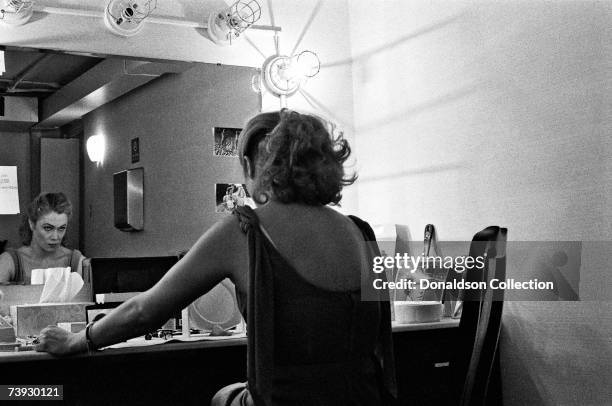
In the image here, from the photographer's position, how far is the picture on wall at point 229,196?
133 inches

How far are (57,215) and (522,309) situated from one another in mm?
1761

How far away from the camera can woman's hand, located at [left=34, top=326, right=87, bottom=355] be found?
203 centimetres

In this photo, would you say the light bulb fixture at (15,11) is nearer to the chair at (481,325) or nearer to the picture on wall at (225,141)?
the picture on wall at (225,141)

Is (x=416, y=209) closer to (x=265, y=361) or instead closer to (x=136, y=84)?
(x=136, y=84)

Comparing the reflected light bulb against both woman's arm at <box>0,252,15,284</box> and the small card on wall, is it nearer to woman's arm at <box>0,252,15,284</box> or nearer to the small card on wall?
the small card on wall

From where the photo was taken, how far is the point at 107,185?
3.03 metres

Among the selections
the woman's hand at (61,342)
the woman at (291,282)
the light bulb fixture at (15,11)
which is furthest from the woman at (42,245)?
the woman at (291,282)

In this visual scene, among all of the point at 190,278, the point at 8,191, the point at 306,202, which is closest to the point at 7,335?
the point at 8,191

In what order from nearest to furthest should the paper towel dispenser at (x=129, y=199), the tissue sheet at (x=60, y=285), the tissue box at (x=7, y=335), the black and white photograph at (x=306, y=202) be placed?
the black and white photograph at (x=306, y=202)
the tissue box at (x=7, y=335)
the tissue sheet at (x=60, y=285)
the paper towel dispenser at (x=129, y=199)

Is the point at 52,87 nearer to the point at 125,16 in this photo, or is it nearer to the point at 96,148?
the point at 96,148

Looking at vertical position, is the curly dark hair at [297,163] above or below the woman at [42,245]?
above

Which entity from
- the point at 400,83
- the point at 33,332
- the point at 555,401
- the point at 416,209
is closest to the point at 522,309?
the point at 555,401

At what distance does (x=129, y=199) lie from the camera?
3.08 metres

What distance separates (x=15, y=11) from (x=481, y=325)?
82.0 inches
